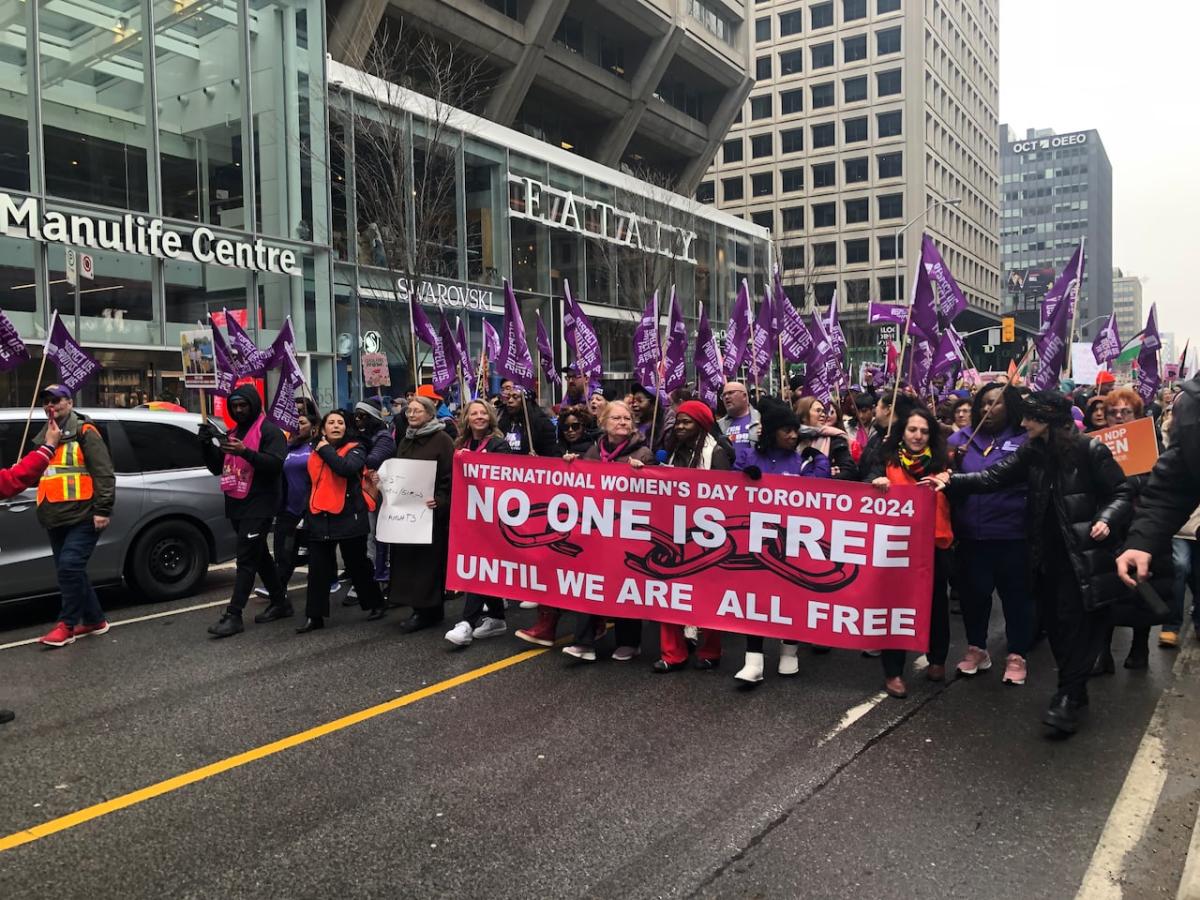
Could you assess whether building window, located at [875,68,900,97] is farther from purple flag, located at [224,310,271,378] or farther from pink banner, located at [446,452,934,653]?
pink banner, located at [446,452,934,653]

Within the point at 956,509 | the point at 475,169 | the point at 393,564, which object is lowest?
the point at 393,564

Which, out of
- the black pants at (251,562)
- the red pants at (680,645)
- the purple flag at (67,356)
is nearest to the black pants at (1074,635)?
the red pants at (680,645)

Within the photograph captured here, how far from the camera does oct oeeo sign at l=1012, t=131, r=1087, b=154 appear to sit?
163 meters

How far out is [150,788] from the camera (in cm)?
413

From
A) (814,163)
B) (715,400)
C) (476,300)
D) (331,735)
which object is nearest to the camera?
(331,735)

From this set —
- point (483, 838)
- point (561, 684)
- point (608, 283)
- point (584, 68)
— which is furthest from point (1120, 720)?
point (584, 68)

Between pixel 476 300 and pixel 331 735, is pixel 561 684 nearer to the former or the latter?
pixel 331 735

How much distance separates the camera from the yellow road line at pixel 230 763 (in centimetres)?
375

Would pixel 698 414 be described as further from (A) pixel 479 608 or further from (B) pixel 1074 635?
(B) pixel 1074 635

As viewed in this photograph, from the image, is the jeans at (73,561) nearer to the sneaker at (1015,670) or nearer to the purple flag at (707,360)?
the sneaker at (1015,670)

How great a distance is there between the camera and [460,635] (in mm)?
6324

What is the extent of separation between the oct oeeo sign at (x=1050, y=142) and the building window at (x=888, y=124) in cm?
11446

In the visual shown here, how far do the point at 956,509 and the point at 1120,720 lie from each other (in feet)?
4.65

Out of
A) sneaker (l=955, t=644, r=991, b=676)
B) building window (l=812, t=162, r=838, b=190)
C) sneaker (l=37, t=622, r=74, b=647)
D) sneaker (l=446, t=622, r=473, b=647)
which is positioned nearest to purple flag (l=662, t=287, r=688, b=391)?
sneaker (l=446, t=622, r=473, b=647)
